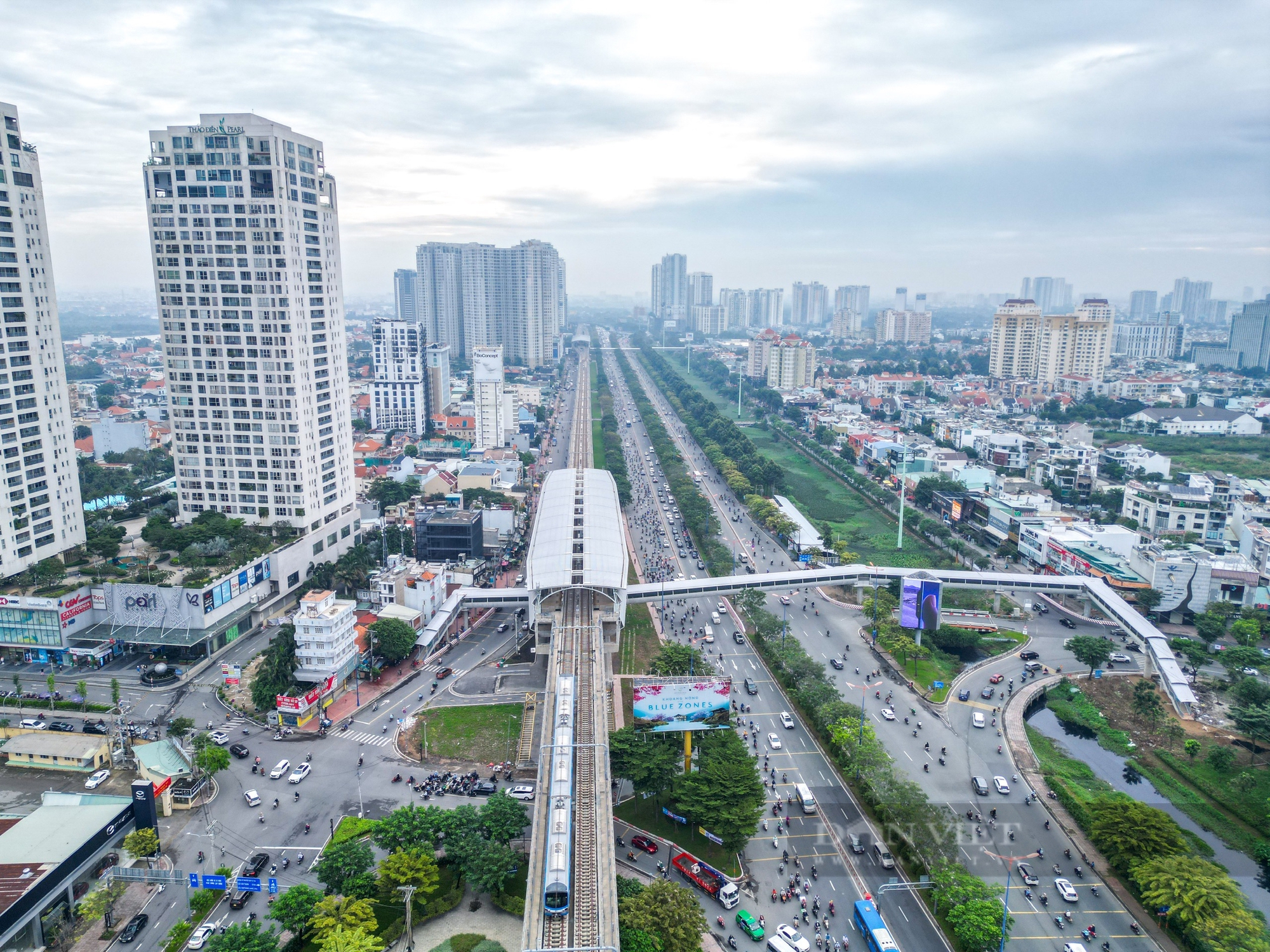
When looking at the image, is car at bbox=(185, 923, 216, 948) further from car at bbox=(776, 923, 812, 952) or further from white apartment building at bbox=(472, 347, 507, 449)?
white apartment building at bbox=(472, 347, 507, 449)

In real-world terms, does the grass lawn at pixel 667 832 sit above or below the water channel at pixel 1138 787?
above

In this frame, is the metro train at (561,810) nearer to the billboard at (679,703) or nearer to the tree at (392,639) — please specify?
the billboard at (679,703)

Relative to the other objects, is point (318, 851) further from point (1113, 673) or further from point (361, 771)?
point (1113, 673)

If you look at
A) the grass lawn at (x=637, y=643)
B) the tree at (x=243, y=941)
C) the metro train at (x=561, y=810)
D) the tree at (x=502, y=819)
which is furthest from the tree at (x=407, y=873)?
the grass lawn at (x=637, y=643)

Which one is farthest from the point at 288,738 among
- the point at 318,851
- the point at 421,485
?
the point at 421,485

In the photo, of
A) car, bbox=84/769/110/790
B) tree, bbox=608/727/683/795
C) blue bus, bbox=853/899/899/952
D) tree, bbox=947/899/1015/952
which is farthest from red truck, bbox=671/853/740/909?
car, bbox=84/769/110/790

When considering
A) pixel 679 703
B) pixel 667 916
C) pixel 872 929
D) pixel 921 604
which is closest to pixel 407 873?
pixel 667 916

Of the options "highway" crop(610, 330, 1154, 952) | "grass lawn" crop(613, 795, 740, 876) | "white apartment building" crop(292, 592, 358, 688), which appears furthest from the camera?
"white apartment building" crop(292, 592, 358, 688)
